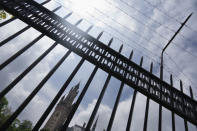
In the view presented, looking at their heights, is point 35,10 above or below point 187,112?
above

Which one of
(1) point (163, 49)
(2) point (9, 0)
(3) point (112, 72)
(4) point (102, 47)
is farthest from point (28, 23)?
(1) point (163, 49)

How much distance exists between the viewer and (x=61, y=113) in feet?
185

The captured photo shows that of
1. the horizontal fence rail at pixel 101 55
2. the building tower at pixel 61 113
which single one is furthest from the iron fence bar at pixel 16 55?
the building tower at pixel 61 113

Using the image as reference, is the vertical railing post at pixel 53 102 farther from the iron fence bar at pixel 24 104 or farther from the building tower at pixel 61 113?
the building tower at pixel 61 113

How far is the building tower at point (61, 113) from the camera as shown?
52375 mm

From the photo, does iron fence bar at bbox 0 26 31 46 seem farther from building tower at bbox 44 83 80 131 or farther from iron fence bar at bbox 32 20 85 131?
building tower at bbox 44 83 80 131

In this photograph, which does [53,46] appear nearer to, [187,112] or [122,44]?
[122,44]

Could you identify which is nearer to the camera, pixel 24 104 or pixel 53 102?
pixel 24 104

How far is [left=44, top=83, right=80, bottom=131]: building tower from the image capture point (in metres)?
52.4

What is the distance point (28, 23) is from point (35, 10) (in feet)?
2.03

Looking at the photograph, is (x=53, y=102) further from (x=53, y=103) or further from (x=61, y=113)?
(x=61, y=113)

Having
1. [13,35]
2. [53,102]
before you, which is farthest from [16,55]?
[53,102]

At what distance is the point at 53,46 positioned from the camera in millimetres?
3361

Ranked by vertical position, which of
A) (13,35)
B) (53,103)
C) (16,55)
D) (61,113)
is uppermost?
(61,113)
